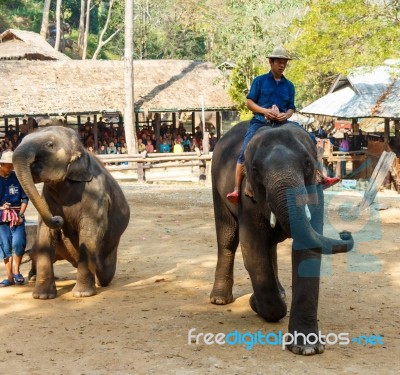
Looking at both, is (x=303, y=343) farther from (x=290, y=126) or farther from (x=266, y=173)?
(x=290, y=126)

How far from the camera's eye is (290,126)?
20.2 ft

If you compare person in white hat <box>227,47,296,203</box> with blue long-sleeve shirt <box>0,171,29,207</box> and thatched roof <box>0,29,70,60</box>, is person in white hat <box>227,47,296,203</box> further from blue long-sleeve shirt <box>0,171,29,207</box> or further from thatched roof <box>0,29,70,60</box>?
thatched roof <box>0,29,70,60</box>

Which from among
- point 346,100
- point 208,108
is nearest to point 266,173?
point 346,100

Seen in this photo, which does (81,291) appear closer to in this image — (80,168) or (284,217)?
(80,168)

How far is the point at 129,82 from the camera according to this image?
1086 inches

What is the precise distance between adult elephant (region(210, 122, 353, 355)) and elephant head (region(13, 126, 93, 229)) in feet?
5.85

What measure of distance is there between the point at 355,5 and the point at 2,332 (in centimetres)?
1152

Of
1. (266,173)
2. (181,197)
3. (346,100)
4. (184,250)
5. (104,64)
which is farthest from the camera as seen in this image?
(104,64)

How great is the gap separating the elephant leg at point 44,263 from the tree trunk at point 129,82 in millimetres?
19369

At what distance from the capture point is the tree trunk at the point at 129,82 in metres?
27.5

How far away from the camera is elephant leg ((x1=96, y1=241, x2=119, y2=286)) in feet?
28.2

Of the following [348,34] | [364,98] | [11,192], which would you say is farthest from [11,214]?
[364,98]

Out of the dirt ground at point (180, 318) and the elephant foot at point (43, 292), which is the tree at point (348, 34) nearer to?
the dirt ground at point (180, 318)

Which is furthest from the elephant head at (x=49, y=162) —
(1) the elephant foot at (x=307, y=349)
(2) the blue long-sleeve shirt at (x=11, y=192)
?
(1) the elephant foot at (x=307, y=349)
